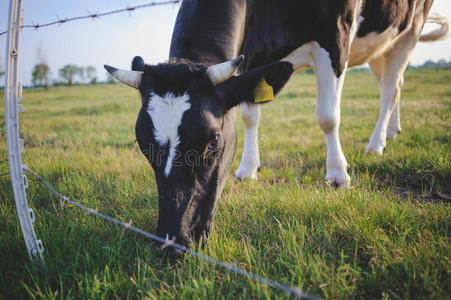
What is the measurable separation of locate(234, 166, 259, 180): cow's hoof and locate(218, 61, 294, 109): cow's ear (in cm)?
144

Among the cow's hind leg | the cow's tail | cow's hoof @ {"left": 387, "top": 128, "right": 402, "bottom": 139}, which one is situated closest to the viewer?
the cow's hind leg

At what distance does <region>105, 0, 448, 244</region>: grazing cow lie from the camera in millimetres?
1830

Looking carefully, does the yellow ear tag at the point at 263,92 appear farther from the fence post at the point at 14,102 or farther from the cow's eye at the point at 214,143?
the fence post at the point at 14,102

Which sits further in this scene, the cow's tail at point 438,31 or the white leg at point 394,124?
the cow's tail at point 438,31

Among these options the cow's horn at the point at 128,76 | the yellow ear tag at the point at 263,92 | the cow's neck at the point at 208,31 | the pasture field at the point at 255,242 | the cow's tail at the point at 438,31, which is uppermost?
the cow's tail at the point at 438,31

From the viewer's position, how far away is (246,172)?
11.8ft

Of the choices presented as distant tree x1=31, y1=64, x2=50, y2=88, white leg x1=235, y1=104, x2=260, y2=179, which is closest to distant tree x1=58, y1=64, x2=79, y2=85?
distant tree x1=31, y1=64, x2=50, y2=88

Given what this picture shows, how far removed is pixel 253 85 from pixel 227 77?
28cm

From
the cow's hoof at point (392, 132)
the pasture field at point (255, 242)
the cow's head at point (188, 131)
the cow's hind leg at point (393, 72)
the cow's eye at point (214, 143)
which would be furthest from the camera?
the cow's hoof at point (392, 132)

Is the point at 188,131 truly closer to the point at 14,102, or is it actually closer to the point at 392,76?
the point at 14,102

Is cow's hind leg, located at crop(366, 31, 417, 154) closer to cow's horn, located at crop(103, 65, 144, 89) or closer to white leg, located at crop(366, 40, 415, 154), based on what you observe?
white leg, located at crop(366, 40, 415, 154)

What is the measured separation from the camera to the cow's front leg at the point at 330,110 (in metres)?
3.15

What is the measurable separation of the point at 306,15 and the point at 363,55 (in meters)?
1.71

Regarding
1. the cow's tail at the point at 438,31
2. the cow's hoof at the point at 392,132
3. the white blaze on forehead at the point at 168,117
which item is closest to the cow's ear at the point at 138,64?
the white blaze on forehead at the point at 168,117
